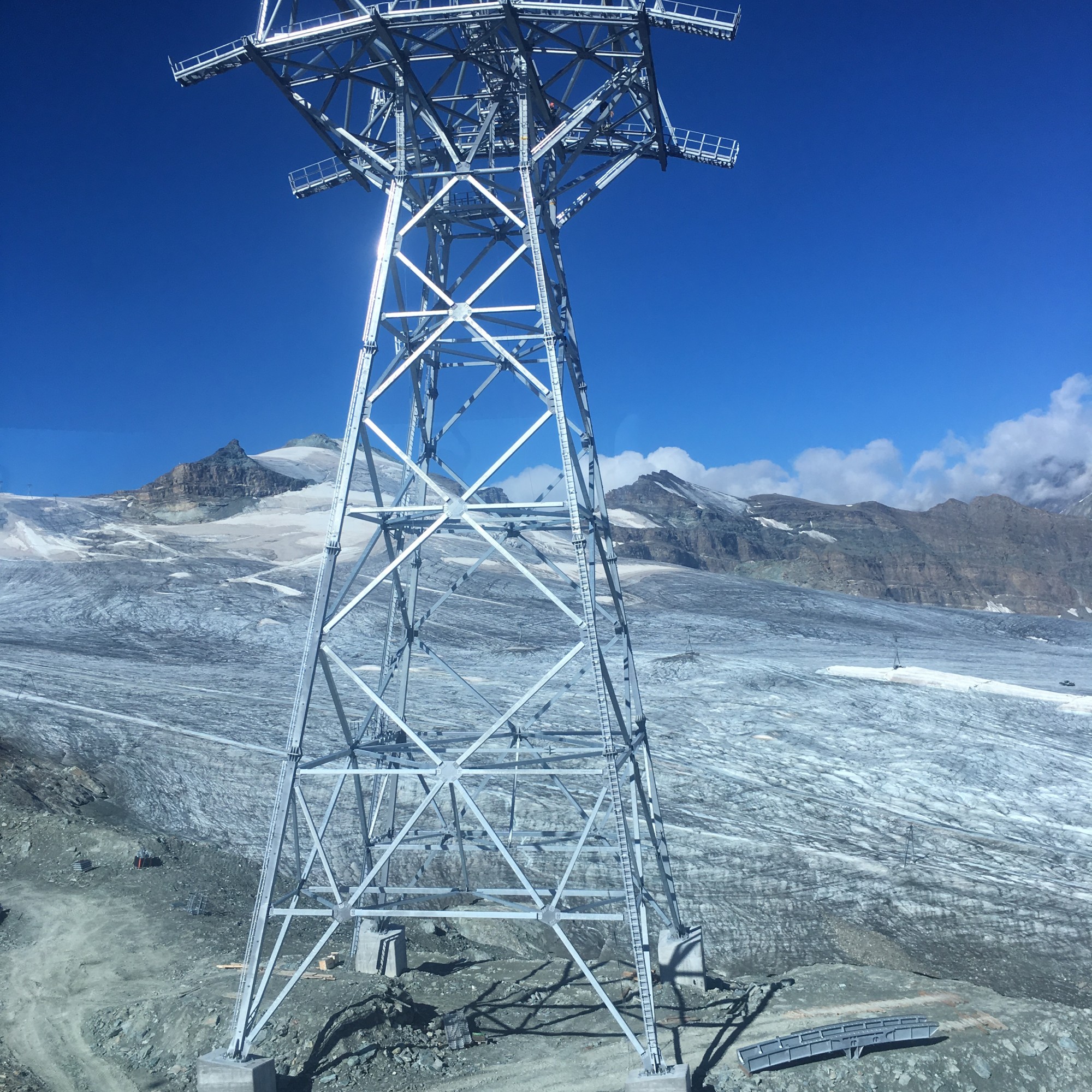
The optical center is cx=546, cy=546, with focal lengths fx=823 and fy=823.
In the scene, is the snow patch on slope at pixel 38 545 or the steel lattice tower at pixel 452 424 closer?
the steel lattice tower at pixel 452 424

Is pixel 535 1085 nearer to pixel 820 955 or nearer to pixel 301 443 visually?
pixel 820 955

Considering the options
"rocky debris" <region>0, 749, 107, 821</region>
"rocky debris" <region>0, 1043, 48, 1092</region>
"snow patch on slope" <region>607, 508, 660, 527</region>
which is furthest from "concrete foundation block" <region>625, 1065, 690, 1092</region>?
"snow patch on slope" <region>607, 508, 660, 527</region>

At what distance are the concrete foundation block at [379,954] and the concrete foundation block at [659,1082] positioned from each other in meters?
4.76

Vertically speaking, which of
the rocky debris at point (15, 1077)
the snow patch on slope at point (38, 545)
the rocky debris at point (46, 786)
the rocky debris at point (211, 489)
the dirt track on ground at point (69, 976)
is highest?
the rocky debris at point (211, 489)

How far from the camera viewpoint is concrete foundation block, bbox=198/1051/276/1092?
8.78 metres

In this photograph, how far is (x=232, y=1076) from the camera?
28.9 ft

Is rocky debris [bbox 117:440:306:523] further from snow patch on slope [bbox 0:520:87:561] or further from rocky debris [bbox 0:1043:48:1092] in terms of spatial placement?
rocky debris [bbox 0:1043:48:1092]

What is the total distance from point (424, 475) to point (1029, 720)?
27.9 meters

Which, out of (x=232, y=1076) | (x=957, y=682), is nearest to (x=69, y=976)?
(x=232, y=1076)

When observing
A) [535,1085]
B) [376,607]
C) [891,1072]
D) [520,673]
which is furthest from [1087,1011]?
[376,607]

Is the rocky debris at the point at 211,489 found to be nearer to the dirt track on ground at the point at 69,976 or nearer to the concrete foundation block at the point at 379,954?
the dirt track on ground at the point at 69,976

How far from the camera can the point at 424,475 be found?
36.7ft

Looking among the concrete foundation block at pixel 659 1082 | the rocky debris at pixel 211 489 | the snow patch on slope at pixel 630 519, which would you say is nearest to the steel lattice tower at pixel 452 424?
the concrete foundation block at pixel 659 1082

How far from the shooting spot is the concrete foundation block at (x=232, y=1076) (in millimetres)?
8781
